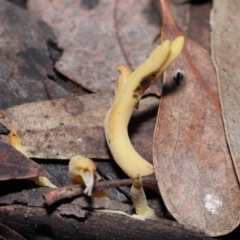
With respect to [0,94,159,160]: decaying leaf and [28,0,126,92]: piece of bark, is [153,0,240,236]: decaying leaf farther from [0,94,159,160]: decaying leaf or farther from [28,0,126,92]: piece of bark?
[28,0,126,92]: piece of bark

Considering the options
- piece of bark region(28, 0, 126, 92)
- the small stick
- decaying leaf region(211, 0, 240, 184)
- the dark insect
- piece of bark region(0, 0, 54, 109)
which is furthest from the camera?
piece of bark region(28, 0, 126, 92)

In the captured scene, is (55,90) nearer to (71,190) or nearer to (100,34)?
(100,34)

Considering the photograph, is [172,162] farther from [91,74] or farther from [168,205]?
[91,74]

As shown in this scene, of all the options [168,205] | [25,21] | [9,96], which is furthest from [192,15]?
[168,205]

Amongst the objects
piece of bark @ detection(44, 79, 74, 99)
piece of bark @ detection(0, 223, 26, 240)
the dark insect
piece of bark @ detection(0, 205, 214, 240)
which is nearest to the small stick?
piece of bark @ detection(0, 205, 214, 240)

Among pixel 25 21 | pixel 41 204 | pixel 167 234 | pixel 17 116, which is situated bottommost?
pixel 167 234

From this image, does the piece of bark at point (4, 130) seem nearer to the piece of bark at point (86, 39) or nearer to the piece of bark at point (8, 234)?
the piece of bark at point (8, 234)
